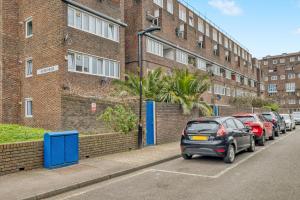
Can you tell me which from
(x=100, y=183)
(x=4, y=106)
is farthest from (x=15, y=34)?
(x=100, y=183)

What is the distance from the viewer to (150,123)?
13.5m

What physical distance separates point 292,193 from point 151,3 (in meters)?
23.9

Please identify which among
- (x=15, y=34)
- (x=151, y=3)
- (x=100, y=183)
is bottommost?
(x=100, y=183)

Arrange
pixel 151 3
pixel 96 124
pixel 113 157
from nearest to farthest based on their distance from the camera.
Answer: pixel 113 157
pixel 96 124
pixel 151 3

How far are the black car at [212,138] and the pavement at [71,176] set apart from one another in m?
1.23

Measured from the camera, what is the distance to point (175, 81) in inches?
645

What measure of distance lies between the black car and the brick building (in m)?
82.9

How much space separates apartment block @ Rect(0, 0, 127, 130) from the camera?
1702 centimetres

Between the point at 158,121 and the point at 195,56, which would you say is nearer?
the point at 158,121

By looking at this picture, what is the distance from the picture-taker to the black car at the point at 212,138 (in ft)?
29.9

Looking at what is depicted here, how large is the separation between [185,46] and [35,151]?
86.6 ft

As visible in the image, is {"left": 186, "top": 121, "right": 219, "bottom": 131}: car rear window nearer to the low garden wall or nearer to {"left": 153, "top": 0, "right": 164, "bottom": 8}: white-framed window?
the low garden wall

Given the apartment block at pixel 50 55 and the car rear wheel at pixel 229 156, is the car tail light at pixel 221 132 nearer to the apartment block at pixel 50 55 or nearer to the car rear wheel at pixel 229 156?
the car rear wheel at pixel 229 156

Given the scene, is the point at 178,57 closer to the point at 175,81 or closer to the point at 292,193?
the point at 175,81
